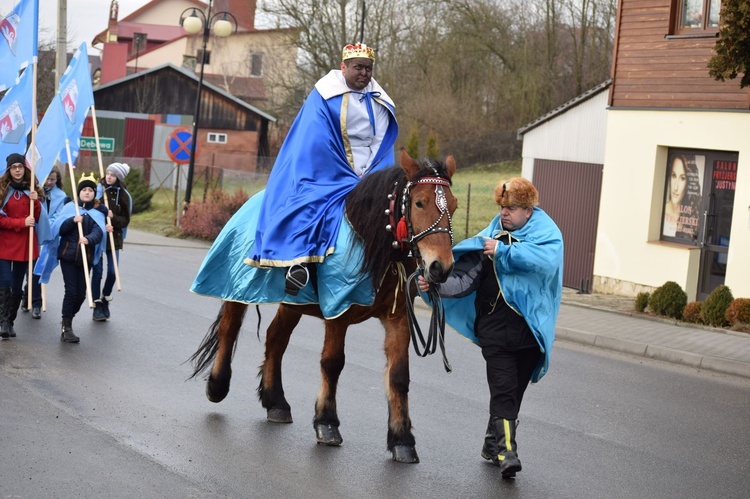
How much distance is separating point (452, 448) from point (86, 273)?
5.08 meters

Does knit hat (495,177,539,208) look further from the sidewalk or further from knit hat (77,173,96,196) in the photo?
knit hat (77,173,96,196)

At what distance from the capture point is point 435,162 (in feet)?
20.4

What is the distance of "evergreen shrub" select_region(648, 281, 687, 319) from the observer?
47.2ft

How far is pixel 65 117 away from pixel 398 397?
22.9 feet

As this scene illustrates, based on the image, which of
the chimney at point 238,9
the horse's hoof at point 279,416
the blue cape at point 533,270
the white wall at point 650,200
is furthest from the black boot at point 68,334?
the chimney at point 238,9

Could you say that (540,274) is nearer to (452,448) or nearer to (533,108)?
(452,448)

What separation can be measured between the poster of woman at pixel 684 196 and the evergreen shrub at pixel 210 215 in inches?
479

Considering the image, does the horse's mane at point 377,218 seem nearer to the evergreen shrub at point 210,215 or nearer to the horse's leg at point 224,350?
the horse's leg at point 224,350

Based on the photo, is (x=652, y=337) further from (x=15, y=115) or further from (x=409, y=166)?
(x=15, y=115)

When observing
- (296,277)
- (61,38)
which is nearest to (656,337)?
(296,277)

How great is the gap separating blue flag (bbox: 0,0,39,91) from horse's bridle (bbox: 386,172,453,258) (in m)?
6.16

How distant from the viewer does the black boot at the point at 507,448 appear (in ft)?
20.1

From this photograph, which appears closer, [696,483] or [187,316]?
[696,483]

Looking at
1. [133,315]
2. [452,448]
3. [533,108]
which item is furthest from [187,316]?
[533,108]
